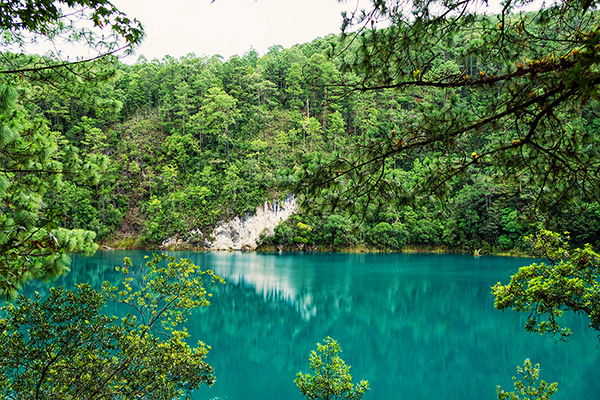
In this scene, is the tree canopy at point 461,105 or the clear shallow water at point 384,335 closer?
the tree canopy at point 461,105

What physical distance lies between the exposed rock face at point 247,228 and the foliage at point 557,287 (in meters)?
25.4

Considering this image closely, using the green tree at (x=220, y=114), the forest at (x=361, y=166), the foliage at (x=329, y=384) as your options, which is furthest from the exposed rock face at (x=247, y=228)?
the foliage at (x=329, y=384)

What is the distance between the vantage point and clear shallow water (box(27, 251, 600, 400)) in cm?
794

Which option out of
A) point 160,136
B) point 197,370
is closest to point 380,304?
point 197,370

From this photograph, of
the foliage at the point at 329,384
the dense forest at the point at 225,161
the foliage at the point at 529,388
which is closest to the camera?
the foliage at the point at 529,388

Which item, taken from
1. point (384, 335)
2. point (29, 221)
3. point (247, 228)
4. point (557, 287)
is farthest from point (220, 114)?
point (29, 221)

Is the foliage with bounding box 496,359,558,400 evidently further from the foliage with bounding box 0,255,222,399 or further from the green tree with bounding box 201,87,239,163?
the green tree with bounding box 201,87,239,163

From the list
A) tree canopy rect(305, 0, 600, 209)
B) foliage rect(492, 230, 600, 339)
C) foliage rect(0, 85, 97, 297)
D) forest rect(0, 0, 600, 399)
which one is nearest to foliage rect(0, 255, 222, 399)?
forest rect(0, 0, 600, 399)

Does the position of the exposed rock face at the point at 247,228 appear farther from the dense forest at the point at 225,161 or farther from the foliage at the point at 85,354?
the foliage at the point at 85,354

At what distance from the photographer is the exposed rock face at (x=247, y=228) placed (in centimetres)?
3042

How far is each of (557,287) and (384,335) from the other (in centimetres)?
722

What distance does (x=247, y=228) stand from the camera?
3045 centimetres

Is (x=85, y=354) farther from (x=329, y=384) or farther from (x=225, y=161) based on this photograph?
(x=225, y=161)

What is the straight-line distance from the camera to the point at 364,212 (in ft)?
8.49
